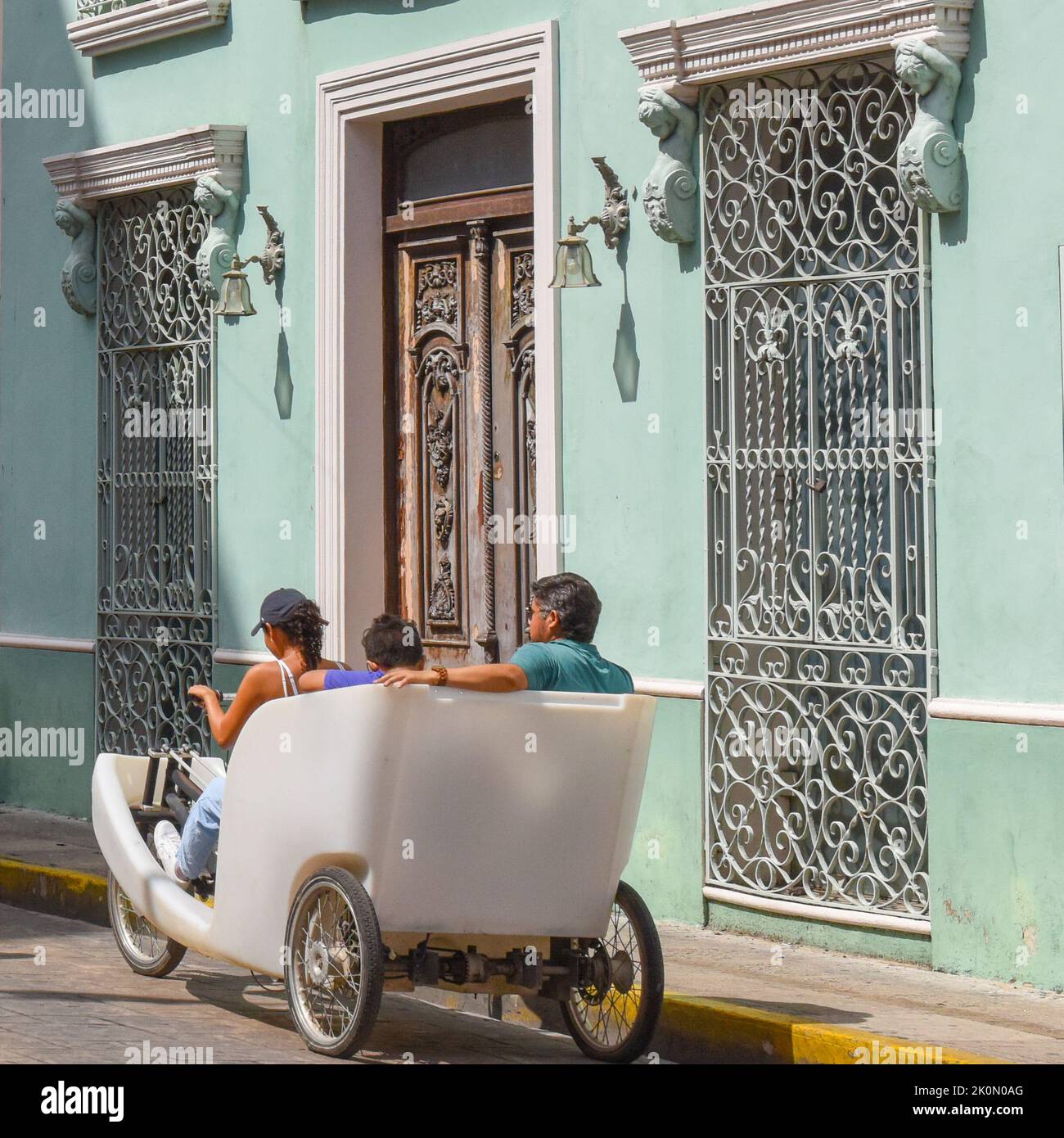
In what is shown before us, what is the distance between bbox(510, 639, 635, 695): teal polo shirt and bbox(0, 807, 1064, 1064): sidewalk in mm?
1243

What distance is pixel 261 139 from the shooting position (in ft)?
38.4

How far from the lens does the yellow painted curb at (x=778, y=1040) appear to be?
662 cm

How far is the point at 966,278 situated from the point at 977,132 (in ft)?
1.81

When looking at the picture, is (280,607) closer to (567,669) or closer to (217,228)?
(567,669)

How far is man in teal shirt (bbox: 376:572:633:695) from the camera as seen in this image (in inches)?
256

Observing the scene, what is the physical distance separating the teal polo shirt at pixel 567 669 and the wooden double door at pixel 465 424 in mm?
3433

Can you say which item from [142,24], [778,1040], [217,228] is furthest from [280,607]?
[142,24]

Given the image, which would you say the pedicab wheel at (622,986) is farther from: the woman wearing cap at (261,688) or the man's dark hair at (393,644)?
the woman wearing cap at (261,688)

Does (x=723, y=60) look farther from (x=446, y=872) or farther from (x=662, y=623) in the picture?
(x=446, y=872)

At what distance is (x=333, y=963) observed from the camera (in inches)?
265

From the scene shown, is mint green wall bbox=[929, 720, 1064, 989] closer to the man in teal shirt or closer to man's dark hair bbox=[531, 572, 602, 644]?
the man in teal shirt

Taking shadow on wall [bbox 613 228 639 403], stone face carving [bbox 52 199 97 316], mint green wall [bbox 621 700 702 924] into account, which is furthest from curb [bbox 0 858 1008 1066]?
stone face carving [bbox 52 199 97 316]

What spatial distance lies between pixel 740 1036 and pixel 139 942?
106 inches
